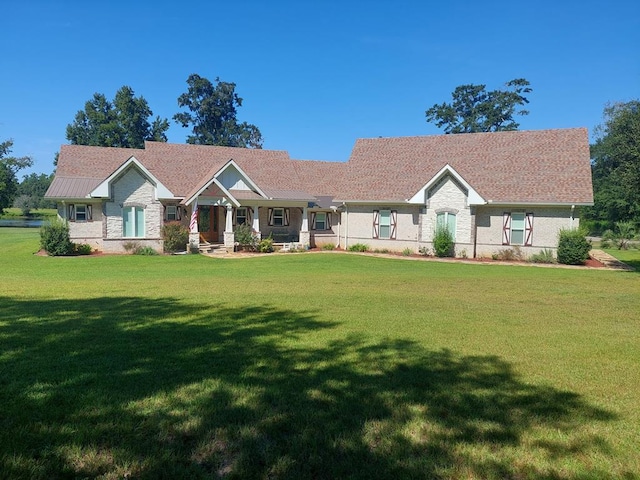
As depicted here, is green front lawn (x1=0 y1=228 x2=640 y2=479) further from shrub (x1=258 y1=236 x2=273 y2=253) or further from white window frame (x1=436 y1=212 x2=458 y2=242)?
shrub (x1=258 y1=236 x2=273 y2=253)

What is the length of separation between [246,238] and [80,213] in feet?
32.6

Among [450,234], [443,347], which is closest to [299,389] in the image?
[443,347]

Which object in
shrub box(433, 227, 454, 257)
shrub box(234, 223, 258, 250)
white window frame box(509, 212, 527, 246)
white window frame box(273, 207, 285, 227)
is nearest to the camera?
white window frame box(509, 212, 527, 246)

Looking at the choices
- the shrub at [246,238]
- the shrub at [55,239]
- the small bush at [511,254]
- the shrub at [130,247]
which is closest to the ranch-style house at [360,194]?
Answer: the shrub at [130,247]

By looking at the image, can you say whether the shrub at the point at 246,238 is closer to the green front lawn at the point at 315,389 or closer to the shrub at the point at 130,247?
the shrub at the point at 130,247

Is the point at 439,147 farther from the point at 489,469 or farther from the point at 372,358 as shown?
the point at 489,469

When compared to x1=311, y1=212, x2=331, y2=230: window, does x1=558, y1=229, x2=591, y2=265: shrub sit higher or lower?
lower

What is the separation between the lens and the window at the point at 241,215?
31.7 meters

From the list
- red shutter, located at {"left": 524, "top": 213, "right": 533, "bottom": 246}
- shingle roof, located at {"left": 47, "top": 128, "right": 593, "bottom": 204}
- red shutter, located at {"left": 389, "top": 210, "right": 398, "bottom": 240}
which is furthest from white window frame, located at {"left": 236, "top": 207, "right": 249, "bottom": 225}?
red shutter, located at {"left": 524, "top": 213, "right": 533, "bottom": 246}

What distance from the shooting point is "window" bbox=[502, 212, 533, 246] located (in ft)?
85.6

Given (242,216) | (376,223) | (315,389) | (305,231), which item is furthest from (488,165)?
(315,389)

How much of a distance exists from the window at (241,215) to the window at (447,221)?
42.2 ft

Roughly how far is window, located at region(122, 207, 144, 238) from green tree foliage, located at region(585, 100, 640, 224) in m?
25.1

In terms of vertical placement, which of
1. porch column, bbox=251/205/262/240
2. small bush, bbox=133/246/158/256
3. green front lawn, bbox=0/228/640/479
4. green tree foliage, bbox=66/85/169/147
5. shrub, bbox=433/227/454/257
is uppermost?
green tree foliage, bbox=66/85/169/147
